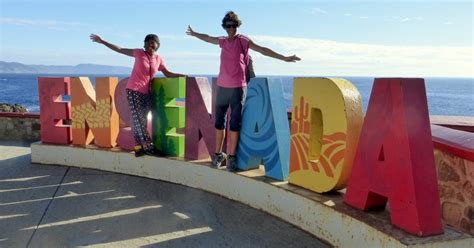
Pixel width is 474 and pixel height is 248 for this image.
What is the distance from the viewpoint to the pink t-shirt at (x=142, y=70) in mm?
5895

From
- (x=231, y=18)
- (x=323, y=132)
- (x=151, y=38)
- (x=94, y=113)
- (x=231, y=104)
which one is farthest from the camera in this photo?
(x=94, y=113)

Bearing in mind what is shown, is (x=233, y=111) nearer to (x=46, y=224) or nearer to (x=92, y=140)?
(x=46, y=224)

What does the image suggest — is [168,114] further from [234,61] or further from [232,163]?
[234,61]

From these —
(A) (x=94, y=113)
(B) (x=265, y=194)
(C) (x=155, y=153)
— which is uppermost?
(A) (x=94, y=113)

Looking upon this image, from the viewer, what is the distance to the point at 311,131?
13.7 ft

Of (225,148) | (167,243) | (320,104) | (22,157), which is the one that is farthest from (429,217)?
(22,157)

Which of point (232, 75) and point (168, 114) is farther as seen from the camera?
point (168, 114)

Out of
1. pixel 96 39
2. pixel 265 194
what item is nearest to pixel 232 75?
pixel 265 194

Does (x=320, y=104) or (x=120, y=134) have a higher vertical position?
(x=320, y=104)

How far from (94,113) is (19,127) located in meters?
3.43

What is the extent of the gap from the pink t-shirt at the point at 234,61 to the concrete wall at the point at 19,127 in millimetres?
5580

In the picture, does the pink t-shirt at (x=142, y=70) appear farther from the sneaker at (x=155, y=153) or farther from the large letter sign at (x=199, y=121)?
the sneaker at (x=155, y=153)

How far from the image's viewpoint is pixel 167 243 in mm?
3828

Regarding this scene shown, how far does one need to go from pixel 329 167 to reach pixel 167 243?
5.19 ft
